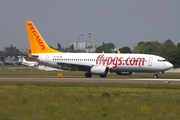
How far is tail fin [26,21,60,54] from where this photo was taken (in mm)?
73562

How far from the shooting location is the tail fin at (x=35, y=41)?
73562mm

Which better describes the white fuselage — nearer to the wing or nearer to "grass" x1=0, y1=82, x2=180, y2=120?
the wing

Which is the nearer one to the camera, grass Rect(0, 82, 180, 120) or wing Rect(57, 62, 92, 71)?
grass Rect(0, 82, 180, 120)

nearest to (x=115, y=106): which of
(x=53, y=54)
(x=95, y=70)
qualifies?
(x=95, y=70)

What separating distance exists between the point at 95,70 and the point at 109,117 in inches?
1724

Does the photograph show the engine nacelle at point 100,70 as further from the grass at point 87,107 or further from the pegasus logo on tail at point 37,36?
the grass at point 87,107

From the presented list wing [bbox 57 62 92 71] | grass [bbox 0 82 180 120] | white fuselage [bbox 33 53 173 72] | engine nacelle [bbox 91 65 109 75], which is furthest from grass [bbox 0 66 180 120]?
wing [bbox 57 62 92 71]

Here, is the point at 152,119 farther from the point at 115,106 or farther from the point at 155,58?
the point at 155,58

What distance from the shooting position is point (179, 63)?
128 m

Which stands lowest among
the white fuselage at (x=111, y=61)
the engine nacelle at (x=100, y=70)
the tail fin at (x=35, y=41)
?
the engine nacelle at (x=100, y=70)

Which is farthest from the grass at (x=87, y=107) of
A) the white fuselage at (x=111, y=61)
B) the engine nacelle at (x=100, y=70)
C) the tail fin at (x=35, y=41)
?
the tail fin at (x=35, y=41)

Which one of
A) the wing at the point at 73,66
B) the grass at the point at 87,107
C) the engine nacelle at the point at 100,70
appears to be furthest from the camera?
the wing at the point at 73,66

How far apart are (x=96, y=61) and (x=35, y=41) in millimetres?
10580

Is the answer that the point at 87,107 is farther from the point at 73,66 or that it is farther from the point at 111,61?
the point at 73,66
